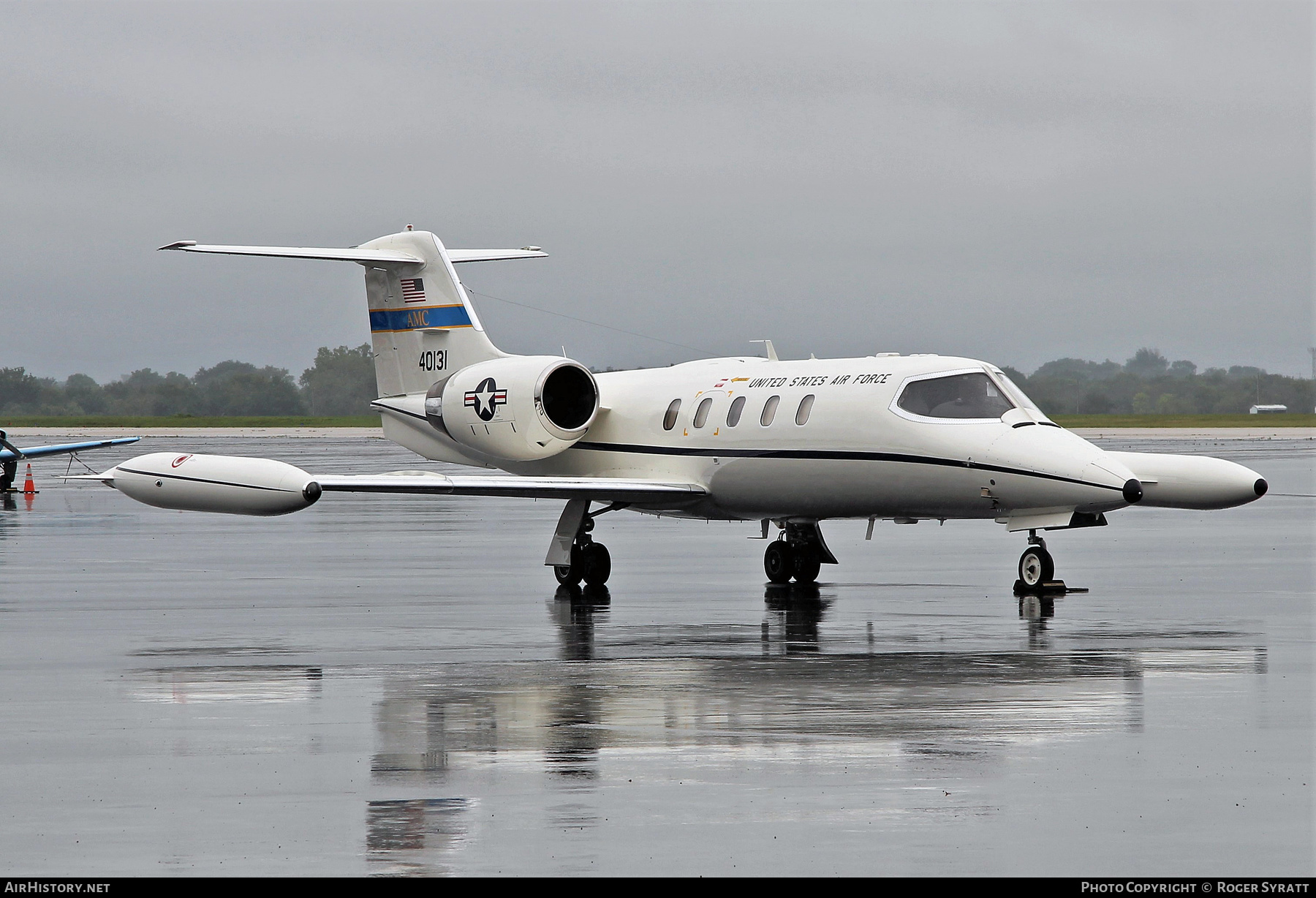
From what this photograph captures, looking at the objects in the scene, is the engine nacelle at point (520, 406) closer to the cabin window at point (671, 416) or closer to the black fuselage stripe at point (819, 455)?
the black fuselage stripe at point (819, 455)

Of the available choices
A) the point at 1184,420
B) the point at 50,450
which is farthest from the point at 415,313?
the point at 1184,420

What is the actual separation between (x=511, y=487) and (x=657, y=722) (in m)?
8.30

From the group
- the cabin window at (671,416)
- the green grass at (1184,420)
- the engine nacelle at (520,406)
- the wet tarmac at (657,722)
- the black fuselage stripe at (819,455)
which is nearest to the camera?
the wet tarmac at (657,722)

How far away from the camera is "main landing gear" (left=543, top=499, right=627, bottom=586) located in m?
18.7

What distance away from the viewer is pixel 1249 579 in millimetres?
18891

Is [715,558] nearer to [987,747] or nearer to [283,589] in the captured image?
[283,589]

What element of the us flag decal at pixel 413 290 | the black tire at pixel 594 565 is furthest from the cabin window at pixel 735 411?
the us flag decal at pixel 413 290

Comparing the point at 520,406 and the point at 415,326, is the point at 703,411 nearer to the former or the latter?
the point at 520,406

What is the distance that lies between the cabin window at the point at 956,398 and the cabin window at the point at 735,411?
2.15 meters

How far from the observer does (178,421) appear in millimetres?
131625

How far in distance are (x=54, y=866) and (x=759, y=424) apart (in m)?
12.9

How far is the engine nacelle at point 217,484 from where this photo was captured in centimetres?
1655

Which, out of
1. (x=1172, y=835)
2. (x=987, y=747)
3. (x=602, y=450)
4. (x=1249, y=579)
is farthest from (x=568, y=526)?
(x=1172, y=835)

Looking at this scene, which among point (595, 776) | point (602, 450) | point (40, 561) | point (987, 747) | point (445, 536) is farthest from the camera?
point (445, 536)
